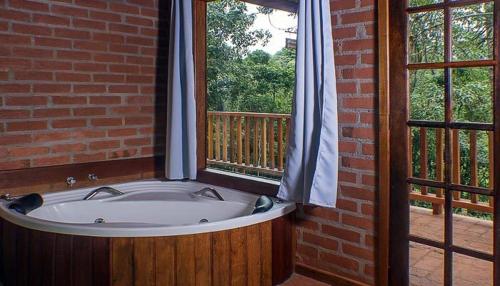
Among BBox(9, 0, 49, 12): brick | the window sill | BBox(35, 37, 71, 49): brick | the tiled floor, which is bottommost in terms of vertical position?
the tiled floor

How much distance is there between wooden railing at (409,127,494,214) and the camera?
2.20m

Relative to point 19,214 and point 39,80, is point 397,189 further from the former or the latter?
point 39,80

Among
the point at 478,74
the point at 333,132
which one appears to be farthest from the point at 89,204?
the point at 478,74

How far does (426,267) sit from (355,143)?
84cm

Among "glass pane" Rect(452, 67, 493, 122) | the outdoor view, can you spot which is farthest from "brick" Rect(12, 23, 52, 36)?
"glass pane" Rect(452, 67, 493, 122)

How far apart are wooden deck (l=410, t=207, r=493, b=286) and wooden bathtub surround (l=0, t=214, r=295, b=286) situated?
0.78 metres

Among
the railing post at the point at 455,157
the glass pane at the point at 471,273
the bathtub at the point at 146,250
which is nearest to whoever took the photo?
the bathtub at the point at 146,250

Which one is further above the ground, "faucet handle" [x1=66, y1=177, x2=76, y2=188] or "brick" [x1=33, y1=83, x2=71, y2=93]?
"brick" [x1=33, y1=83, x2=71, y2=93]

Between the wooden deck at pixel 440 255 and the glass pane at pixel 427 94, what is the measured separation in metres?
0.50

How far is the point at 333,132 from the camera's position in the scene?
2.35 meters

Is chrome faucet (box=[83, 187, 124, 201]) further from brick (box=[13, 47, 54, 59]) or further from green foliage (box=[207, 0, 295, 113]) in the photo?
green foliage (box=[207, 0, 295, 113])

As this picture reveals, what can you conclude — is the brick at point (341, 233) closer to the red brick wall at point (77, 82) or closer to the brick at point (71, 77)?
the red brick wall at point (77, 82)

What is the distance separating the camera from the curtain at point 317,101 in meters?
2.34

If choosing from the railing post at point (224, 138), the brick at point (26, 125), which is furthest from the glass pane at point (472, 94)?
the railing post at point (224, 138)
